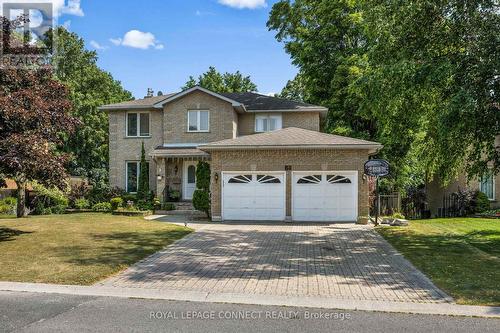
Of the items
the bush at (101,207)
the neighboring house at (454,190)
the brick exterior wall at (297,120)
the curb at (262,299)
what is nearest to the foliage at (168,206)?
the bush at (101,207)

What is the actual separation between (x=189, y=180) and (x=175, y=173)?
0.96 m

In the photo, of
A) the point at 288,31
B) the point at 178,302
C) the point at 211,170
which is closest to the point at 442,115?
the point at 178,302

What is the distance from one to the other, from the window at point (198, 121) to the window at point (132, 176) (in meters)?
4.38

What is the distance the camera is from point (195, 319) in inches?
261

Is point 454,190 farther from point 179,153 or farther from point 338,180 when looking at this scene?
point 179,153

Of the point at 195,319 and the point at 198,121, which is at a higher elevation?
the point at 198,121

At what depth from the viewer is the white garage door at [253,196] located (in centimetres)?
1948

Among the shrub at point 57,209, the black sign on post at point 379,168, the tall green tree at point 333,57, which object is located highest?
the tall green tree at point 333,57

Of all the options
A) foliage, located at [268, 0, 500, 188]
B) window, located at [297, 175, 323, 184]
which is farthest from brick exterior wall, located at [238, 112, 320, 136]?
foliage, located at [268, 0, 500, 188]

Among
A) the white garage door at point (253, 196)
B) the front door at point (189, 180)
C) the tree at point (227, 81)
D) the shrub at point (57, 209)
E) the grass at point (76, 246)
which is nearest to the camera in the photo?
the grass at point (76, 246)

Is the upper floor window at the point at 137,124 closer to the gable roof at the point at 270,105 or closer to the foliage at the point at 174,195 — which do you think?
the foliage at the point at 174,195

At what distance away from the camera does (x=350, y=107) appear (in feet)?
92.9

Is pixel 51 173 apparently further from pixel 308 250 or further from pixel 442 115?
pixel 442 115

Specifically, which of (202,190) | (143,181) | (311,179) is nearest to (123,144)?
(143,181)
